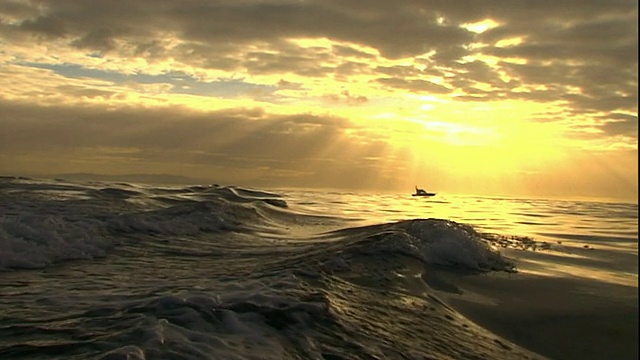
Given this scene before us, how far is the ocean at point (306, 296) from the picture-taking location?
15.7 ft

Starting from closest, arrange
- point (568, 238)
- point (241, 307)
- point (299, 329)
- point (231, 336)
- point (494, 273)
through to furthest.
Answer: point (231, 336) < point (299, 329) < point (241, 307) < point (494, 273) < point (568, 238)

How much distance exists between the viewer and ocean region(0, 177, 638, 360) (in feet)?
15.7

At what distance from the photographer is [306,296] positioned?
21.2 feet

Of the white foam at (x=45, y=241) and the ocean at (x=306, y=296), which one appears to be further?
the white foam at (x=45, y=241)

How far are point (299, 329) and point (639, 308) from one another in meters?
3.78

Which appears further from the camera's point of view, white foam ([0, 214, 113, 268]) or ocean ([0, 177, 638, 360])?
white foam ([0, 214, 113, 268])

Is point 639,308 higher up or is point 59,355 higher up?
point 639,308

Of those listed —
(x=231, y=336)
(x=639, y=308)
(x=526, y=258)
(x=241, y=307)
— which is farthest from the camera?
(x=526, y=258)

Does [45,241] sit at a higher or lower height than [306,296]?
lower

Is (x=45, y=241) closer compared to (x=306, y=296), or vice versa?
(x=306, y=296)

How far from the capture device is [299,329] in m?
5.27

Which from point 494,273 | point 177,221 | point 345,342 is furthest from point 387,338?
point 177,221

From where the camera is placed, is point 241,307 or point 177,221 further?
point 177,221

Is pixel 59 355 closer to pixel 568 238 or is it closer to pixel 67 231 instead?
pixel 67 231
